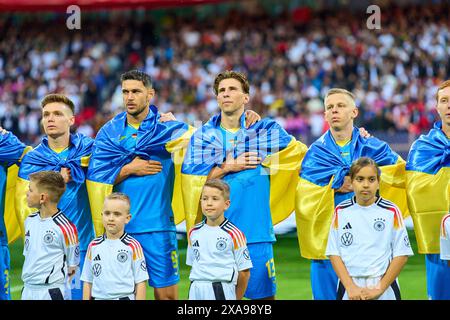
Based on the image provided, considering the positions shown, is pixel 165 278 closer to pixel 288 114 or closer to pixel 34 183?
pixel 34 183

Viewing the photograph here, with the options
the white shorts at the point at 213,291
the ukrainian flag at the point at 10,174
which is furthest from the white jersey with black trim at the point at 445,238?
the ukrainian flag at the point at 10,174

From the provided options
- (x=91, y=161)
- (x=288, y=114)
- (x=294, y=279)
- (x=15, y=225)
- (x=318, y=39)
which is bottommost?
(x=294, y=279)

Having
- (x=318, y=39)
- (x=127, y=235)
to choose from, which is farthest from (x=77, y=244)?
(x=318, y=39)

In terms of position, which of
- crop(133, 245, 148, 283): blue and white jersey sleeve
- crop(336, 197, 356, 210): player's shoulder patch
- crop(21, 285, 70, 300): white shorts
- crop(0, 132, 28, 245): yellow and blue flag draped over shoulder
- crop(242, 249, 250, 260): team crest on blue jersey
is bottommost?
crop(21, 285, 70, 300): white shorts

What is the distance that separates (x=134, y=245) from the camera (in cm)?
533

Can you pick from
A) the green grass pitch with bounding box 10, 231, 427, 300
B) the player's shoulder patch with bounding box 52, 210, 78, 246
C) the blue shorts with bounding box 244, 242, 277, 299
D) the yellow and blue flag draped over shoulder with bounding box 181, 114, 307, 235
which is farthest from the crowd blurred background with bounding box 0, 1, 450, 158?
the player's shoulder patch with bounding box 52, 210, 78, 246

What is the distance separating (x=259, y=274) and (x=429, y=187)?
1.22 m

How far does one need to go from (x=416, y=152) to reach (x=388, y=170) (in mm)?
235

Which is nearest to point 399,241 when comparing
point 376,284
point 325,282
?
point 376,284

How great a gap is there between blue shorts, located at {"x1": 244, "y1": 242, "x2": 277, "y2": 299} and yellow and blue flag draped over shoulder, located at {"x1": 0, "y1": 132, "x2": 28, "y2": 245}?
5.56 feet

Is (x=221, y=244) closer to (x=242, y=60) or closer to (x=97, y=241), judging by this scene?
(x=97, y=241)

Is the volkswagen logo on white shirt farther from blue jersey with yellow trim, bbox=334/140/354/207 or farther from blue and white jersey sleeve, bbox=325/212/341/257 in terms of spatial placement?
blue jersey with yellow trim, bbox=334/140/354/207

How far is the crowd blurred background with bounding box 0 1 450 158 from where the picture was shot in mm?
16859

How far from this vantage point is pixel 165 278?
5.82 metres
